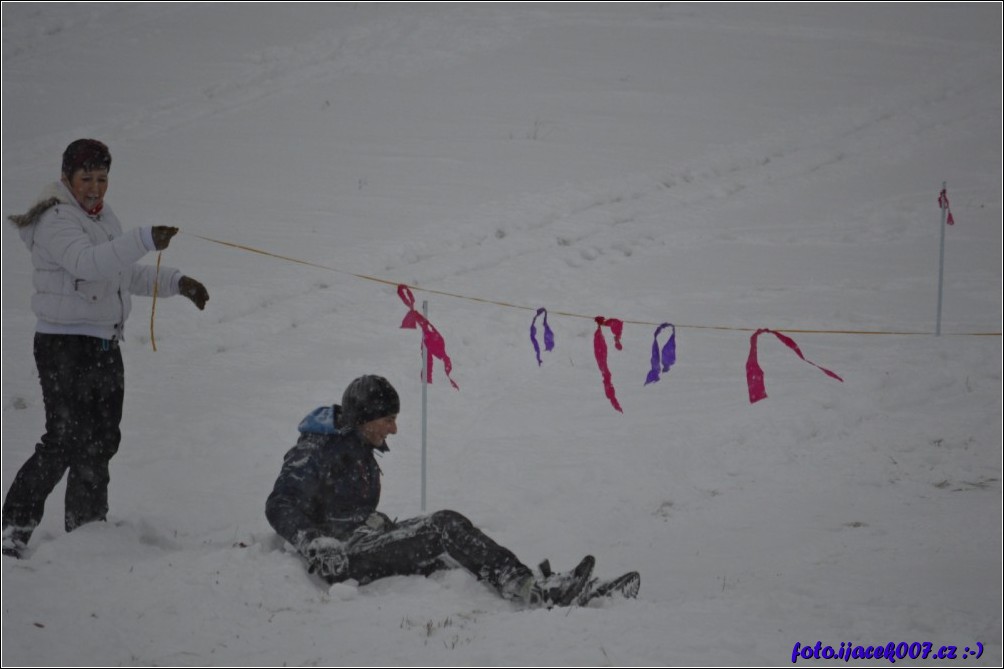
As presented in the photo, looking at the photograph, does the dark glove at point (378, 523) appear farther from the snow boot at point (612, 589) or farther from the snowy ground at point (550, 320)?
the snow boot at point (612, 589)

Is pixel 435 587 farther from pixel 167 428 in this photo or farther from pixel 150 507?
pixel 167 428

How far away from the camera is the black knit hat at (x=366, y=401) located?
4.50 meters

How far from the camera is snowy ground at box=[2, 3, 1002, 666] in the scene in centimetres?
396

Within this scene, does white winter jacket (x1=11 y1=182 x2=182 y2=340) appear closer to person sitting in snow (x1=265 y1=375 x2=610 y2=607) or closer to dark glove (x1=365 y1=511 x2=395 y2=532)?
person sitting in snow (x1=265 y1=375 x2=610 y2=607)

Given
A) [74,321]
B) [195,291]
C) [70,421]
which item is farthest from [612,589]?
[74,321]

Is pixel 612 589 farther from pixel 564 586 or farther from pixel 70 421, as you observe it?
pixel 70 421

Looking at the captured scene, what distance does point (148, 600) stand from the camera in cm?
387

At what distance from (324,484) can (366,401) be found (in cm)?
42

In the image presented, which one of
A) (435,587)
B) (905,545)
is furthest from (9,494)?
(905,545)

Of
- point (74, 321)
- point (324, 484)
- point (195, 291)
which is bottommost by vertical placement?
point (324, 484)

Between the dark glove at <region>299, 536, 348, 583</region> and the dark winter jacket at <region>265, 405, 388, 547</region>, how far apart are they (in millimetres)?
79

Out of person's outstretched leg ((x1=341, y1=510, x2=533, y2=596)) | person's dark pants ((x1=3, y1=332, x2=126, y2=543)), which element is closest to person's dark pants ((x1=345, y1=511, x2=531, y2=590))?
person's outstretched leg ((x1=341, y1=510, x2=533, y2=596))

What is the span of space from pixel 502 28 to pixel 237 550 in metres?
16.0

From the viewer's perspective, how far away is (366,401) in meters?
4.50
